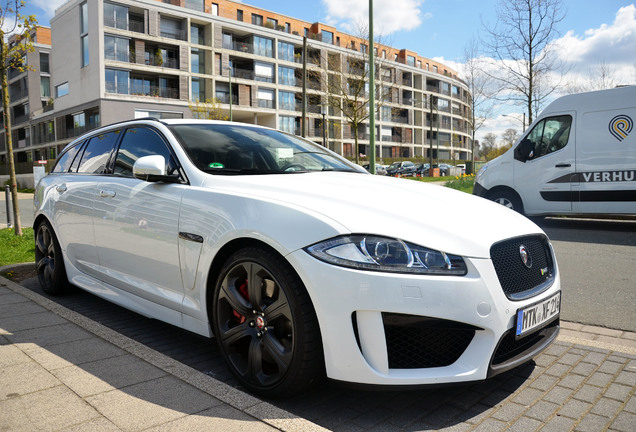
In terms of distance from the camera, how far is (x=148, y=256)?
3.45 meters

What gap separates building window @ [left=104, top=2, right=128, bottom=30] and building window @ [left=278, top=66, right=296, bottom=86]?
54.6 ft

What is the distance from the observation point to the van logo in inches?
338

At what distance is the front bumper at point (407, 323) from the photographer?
2340 mm

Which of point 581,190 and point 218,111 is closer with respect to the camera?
point 581,190

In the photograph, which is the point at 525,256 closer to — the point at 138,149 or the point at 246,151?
the point at 246,151

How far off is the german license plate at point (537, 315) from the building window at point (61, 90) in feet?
A: 166

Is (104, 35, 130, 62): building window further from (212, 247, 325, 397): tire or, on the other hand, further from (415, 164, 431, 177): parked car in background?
(212, 247, 325, 397): tire

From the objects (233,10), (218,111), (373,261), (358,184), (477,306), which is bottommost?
(477,306)

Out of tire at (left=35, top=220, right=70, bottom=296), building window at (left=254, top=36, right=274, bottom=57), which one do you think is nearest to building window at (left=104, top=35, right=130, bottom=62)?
building window at (left=254, top=36, right=274, bottom=57)

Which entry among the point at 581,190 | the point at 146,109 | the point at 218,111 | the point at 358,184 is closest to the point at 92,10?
the point at 146,109

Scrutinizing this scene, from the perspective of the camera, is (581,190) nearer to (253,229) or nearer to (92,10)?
(253,229)

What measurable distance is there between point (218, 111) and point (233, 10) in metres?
17.1

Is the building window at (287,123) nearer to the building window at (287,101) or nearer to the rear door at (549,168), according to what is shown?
the building window at (287,101)

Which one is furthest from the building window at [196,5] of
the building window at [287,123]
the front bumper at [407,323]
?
the front bumper at [407,323]
